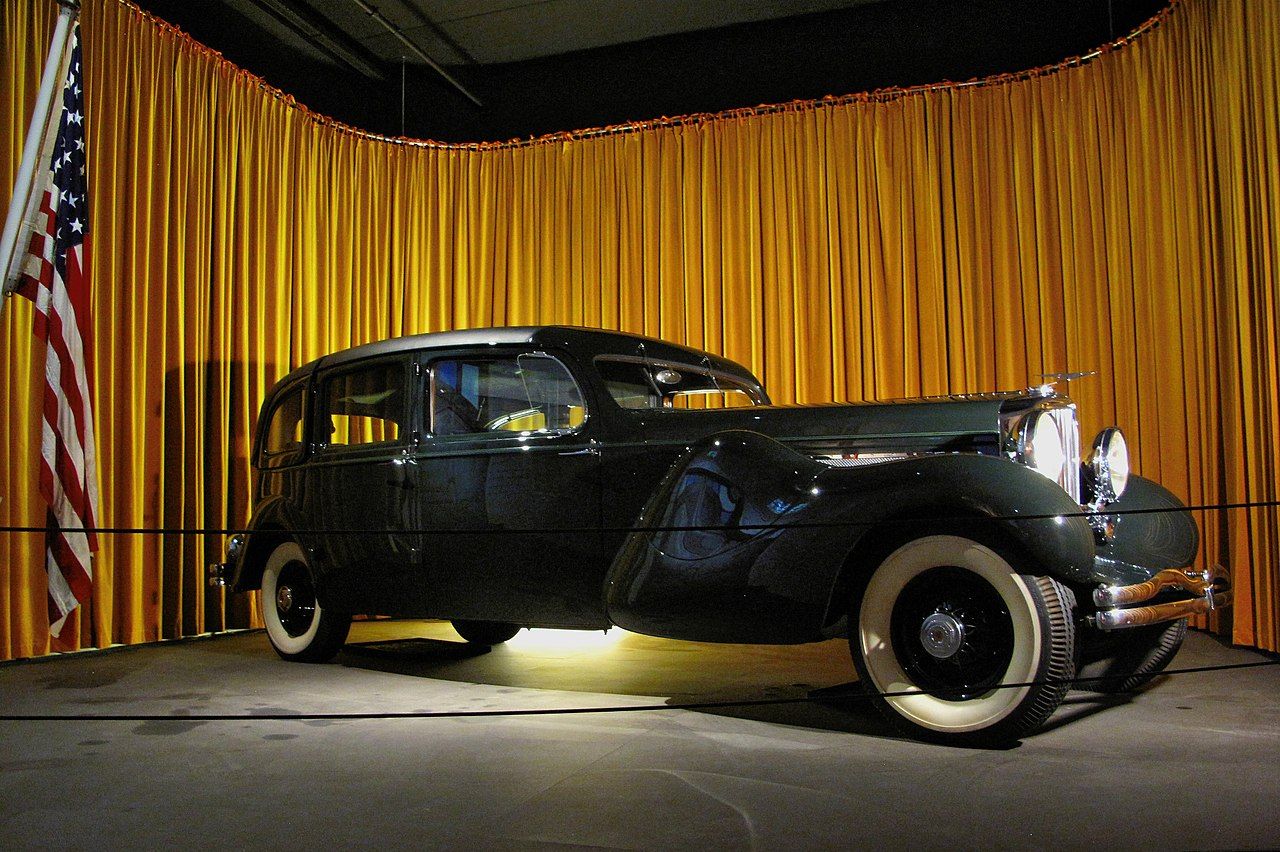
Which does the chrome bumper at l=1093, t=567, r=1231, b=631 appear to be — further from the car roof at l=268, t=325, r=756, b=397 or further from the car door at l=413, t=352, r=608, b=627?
the car roof at l=268, t=325, r=756, b=397

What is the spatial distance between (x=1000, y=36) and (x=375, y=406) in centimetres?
456

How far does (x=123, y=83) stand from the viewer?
536cm

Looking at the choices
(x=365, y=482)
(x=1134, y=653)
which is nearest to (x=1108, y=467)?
(x=1134, y=653)

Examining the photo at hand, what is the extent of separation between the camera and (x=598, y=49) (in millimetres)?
7086

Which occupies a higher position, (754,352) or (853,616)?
(754,352)

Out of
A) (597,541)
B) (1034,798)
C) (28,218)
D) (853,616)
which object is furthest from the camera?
(597,541)

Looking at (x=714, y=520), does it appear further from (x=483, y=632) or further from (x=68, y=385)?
(x=68, y=385)

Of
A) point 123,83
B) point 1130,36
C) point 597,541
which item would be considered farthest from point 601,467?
point 1130,36

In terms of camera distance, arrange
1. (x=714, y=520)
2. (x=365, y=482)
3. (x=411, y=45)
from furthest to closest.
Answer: (x=411, y=45) < (x=365, y=482) < (x=714, y=520)

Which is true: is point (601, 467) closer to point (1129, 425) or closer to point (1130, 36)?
point (1129, 425)

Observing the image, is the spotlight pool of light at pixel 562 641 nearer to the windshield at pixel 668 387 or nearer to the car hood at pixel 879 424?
the windshield at pixel 668 387

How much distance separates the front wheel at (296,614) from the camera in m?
4.55

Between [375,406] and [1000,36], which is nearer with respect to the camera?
[375,406]

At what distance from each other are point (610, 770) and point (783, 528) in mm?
893
